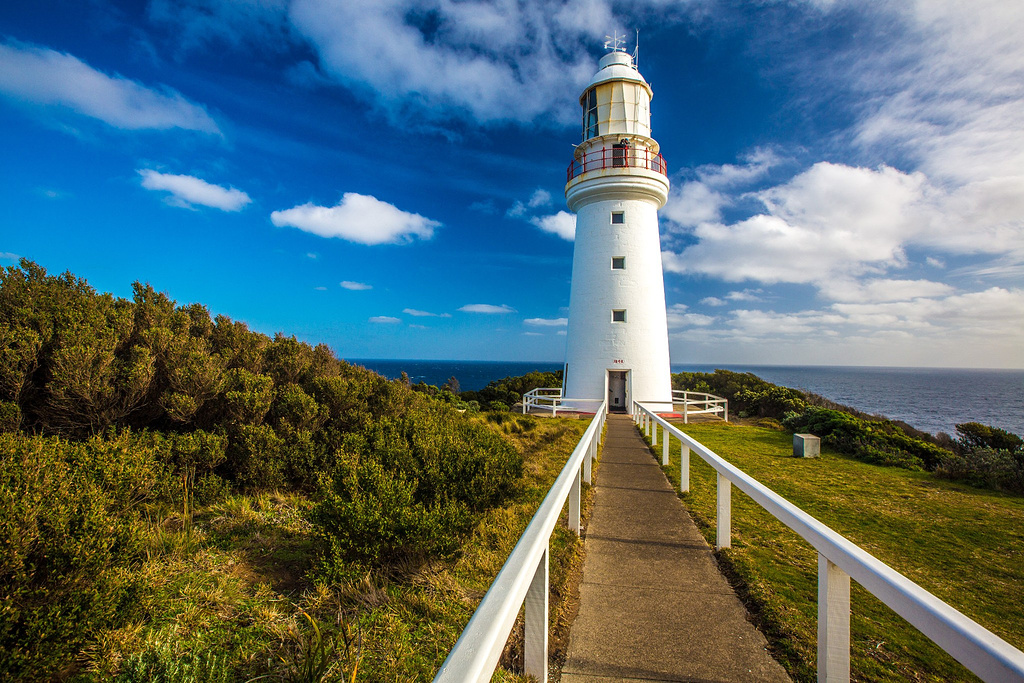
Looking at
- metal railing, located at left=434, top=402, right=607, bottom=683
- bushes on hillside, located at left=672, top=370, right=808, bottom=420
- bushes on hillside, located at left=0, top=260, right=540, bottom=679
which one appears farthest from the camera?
bushes on hillside, located at left=672, top=370, right=808, bottom=420

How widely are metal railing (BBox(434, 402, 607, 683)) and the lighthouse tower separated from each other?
45.5 feet

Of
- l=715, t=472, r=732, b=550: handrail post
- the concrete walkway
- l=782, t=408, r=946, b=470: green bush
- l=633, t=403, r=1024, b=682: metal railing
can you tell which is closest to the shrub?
l=782, t=408, r=946, b=470: green bush

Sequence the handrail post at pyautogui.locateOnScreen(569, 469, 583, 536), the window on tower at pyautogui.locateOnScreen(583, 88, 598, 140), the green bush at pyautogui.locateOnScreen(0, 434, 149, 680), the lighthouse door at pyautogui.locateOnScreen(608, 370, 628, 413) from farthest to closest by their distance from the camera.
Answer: the lighthouse door at pyautogui.locateOnScreen(608, 370, 628, 413) → the window on tower at pyautogui.locateOnScreen(583, 88, 598, 140) → the handrail post at pyautogui.locateOnScreen(569, 469, 583, 536) → the green bush at pyautogui.locateOnScreen(0, 434, 149, 680)

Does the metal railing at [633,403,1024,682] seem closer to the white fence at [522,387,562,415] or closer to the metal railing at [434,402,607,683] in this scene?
the metal railing at [434,402,607,683]

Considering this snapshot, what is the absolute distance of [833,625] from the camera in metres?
2.27

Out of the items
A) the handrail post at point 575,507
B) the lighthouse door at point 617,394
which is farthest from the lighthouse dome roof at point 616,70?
the handrail post at point 575,507

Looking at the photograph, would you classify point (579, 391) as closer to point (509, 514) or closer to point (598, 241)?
point (598, 241)

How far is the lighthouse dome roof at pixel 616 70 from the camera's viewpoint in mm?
16906

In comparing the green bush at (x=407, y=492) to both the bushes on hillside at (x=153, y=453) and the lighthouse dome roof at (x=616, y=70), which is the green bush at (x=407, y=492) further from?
the lighthouse dome roof at (x=616, y=70)

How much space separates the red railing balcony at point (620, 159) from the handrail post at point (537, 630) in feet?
54.0

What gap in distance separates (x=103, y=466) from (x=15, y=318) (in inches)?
120

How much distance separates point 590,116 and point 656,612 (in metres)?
18.3

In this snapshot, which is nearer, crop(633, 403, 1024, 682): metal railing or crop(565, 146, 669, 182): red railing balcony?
crop(633, 403, 1024, 682): metal railing

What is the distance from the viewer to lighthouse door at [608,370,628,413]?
17.7 metres
